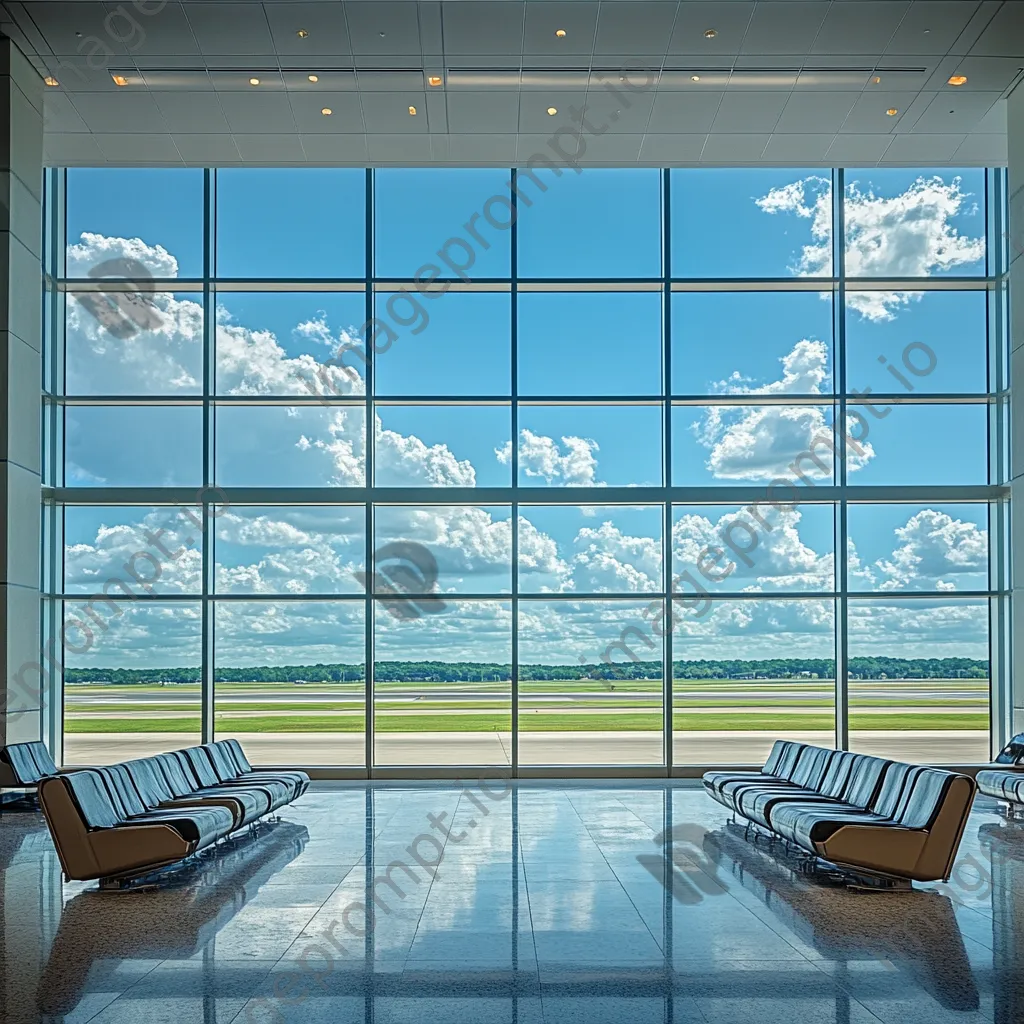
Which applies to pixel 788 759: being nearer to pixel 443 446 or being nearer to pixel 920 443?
pixel 920 443

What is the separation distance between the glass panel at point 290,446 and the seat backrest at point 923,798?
8133mm

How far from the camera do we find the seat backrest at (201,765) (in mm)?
9961

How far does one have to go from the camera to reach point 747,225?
1436cm

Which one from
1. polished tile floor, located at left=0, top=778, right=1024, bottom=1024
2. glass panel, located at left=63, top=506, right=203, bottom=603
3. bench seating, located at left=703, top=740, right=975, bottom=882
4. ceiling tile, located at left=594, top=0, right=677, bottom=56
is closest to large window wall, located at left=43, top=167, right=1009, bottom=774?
glass panel, located at left=63, top=506, right=203, bottom=603

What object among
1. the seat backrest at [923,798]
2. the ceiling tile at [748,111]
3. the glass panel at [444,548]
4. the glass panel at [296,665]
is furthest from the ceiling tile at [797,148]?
the seat backrest at [923,798]

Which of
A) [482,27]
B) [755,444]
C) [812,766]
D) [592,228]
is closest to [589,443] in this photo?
[755,444]

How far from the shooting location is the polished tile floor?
16.4 ft

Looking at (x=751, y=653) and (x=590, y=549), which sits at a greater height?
(x=590, y=549)

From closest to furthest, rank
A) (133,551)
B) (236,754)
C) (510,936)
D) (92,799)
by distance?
1. (510,936)
2. (92,799)
3. (236,754)
4. (133,551)

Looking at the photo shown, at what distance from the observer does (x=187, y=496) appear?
13883 mm

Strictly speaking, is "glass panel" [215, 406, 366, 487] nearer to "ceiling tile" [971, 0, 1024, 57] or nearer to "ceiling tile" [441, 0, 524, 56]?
"ceiling tile" [441, 0, 524, 56]

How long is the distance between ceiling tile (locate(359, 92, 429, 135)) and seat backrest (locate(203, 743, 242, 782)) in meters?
6.83

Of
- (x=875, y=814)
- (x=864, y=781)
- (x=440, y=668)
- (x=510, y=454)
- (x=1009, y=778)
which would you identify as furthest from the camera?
(x=440, y=668)

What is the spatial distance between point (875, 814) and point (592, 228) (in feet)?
28.2
